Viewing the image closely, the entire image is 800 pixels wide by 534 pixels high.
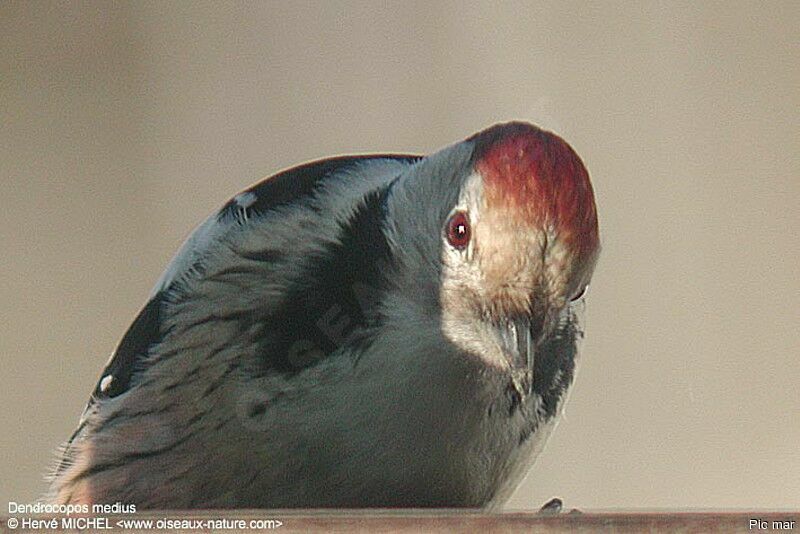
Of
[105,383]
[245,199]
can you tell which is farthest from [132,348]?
[245,199]

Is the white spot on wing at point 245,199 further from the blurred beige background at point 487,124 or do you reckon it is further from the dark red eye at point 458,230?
the dark red eye at point 458,230

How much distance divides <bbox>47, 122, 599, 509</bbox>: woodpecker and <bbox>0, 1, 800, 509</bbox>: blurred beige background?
0.10ft

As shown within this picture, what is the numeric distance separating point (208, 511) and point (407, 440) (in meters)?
0.24

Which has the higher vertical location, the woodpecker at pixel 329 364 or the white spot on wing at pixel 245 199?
the white spot on wing at pixel 245 199

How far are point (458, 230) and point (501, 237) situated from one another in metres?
0.06

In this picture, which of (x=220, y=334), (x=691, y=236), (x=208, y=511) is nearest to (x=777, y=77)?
(x=691, y=236)

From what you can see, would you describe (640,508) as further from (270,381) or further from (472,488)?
(270,381)

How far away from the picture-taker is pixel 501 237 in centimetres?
117

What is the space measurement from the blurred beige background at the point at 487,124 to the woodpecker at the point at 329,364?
3cm

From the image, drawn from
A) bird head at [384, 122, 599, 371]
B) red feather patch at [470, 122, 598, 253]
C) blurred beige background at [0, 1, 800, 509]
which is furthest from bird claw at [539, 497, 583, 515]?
red feather patch at [470, 122, 598, 253]

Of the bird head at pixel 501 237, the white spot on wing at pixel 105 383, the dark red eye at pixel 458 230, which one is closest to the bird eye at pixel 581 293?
the bird head at pixel 501 237

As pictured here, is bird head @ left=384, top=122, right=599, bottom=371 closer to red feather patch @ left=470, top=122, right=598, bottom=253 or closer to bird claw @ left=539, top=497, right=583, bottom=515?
red feather patch @ left=470, top=122, right=598, bottom=253

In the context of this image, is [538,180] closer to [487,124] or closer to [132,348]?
[487,124]

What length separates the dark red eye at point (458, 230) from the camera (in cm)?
120
